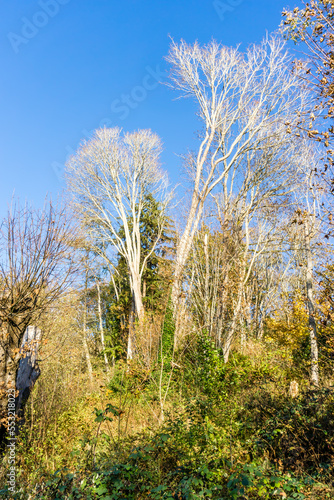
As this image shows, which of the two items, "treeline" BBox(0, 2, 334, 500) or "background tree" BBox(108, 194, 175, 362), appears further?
"background tree" BBox(108, 194, 175, 362)

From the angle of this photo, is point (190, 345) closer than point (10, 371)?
No

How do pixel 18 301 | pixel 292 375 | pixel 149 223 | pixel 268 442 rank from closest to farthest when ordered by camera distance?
pixel 268 442, pixel 18 301, pixel 292 375, pixel 149 223

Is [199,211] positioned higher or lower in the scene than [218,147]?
lower

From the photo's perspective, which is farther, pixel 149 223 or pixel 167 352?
pixel 149 223

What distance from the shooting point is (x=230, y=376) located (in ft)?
27.4

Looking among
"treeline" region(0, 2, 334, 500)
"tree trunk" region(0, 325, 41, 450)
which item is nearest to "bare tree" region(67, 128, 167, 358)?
"treeline" region(0, 2, 334, 500)

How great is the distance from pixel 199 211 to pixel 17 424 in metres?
10.1

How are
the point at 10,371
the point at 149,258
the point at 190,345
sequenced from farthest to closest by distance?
the point at 149,258 → the point at 190,345 → the point at 10,371

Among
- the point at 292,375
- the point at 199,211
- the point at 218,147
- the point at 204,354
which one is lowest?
the point at 292,375

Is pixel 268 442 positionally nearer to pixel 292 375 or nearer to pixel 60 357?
pixel 292 375

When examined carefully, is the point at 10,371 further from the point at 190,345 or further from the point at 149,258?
the point at 149,258

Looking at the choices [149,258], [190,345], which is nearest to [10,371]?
[190,345]

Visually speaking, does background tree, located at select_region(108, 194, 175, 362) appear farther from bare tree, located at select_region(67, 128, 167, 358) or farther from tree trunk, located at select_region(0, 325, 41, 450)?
tree trunk, located at select_region(0, 325, 41, 450)

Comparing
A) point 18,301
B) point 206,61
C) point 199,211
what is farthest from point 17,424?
point 206,61
